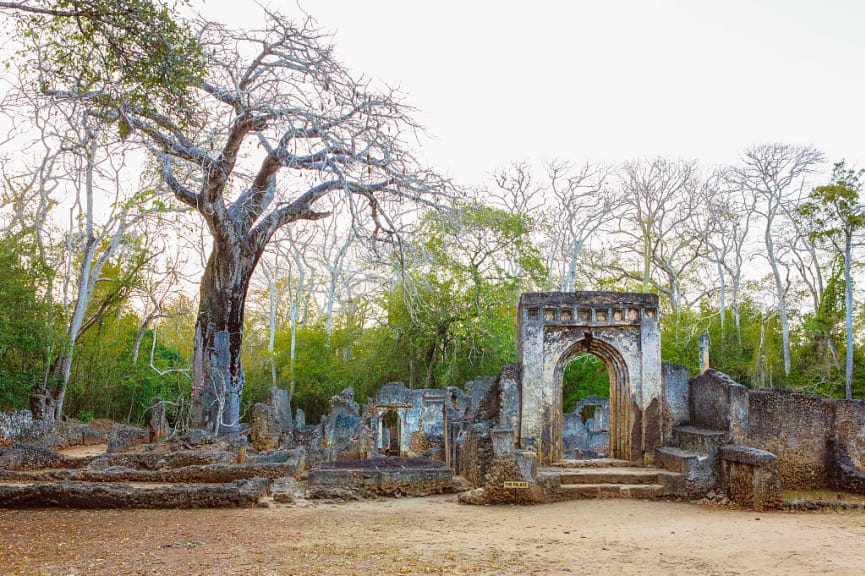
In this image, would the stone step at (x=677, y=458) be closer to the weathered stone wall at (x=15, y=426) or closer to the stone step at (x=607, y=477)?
the stone step at (x=607, y=477)

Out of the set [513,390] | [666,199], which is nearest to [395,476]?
[513,390]

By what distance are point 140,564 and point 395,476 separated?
624 centimetres

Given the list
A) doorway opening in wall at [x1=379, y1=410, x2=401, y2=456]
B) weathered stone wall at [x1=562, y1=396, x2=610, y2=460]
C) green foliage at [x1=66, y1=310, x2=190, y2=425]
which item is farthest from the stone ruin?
green foliage at [x1=66, y1=310, x2=190, y2=425]

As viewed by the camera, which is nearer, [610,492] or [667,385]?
[610,492]

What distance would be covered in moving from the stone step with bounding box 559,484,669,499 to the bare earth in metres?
1.10

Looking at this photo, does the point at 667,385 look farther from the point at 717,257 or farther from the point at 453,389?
the point at 717,257

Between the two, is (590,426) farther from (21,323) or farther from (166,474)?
(21,323)

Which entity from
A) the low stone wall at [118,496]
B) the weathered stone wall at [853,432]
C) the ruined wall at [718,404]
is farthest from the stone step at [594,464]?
the low stone wall at [118,496]

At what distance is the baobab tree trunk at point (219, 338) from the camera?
16.8 meters

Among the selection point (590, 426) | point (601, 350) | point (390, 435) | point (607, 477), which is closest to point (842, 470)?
point (607, 477)

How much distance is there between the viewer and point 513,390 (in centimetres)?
1349

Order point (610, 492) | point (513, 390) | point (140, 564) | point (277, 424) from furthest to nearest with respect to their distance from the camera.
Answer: point (277, 424) → point (513, 390) → point (610, 492) → point (140, 564)

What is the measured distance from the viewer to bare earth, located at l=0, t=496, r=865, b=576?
6.17 meters

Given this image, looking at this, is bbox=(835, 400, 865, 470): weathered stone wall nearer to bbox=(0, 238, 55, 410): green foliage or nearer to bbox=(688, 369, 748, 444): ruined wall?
bbox=(688, 369, 748, 444): ruined wall
